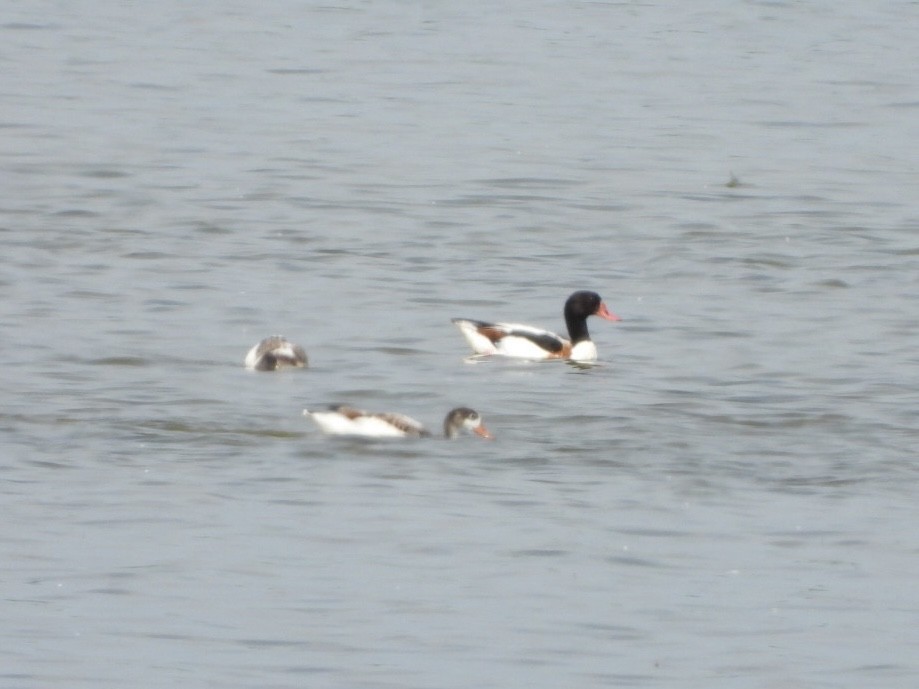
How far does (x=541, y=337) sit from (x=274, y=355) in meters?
2.34

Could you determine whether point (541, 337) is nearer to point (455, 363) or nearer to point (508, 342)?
point (508, 342)

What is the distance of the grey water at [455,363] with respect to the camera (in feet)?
28.9

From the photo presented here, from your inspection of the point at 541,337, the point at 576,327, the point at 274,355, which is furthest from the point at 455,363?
the point at 274,355

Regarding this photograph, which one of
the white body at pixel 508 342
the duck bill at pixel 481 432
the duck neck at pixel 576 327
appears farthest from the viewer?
the duck neck at pixel 576 327

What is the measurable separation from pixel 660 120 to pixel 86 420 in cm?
A: 1491

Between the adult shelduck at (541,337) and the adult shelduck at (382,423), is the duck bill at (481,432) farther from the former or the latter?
the adult shelduck at (541,337)

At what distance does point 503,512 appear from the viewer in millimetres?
10641

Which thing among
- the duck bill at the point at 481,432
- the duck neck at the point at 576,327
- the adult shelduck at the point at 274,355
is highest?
the duck bill at the point at 481,432

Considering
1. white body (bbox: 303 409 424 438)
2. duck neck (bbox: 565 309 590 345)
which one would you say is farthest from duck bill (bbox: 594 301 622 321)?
white body (bbox: 303 409 424 438)

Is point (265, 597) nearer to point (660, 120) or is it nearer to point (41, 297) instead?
point (41, 297)

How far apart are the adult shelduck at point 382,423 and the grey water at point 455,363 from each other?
133 mm

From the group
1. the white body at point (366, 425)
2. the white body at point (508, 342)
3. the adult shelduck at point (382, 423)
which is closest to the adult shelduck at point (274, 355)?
the white body at point (508, 342)

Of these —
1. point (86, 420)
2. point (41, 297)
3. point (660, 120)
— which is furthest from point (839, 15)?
point (86, 420)

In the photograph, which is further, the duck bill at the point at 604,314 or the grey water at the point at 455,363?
the duck bill at the point at 604,314
